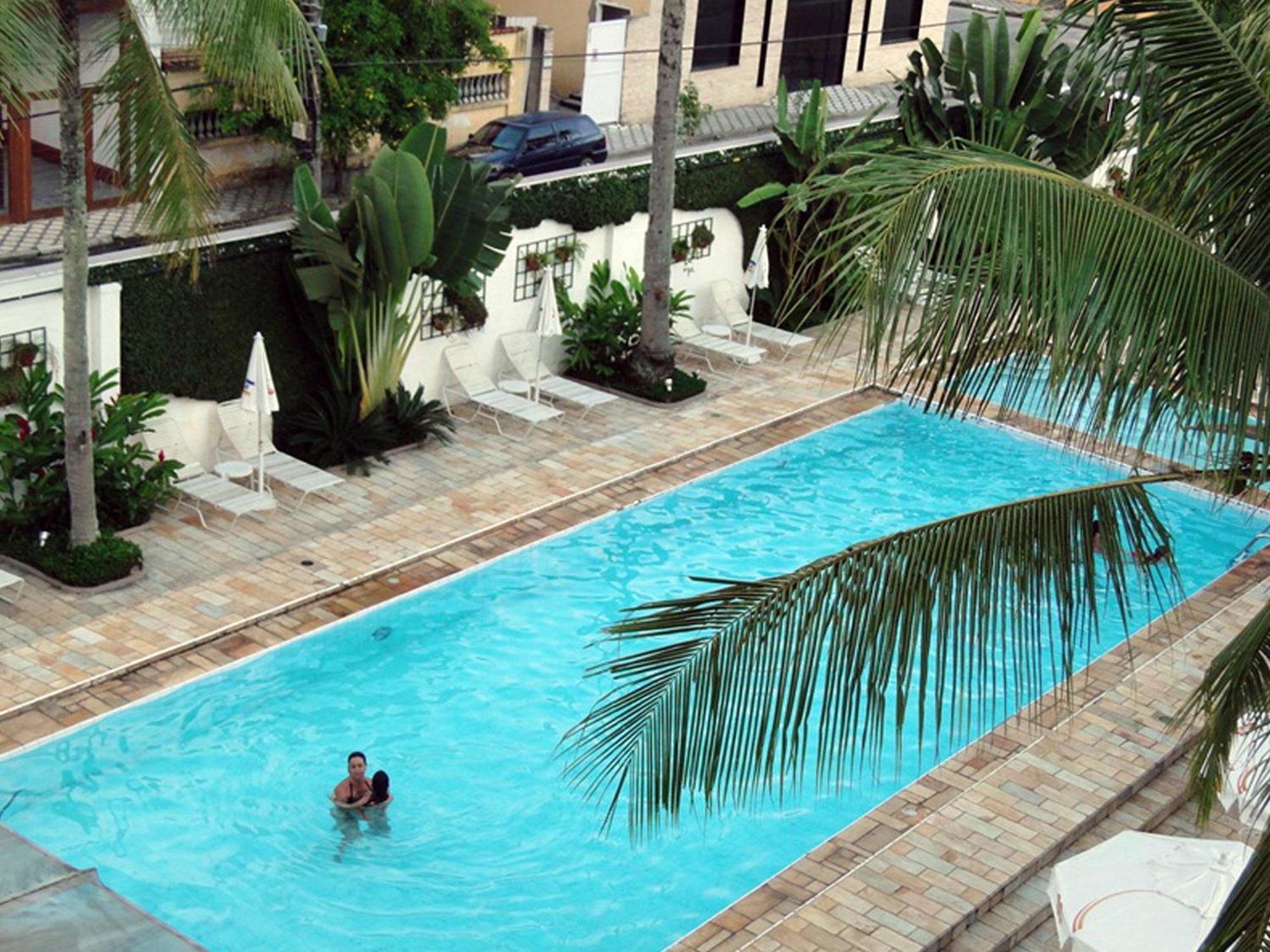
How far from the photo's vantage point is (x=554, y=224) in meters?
21.0

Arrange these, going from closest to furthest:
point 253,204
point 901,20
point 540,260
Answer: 1. point 540,260
2. point 253,204
3. point 901,20

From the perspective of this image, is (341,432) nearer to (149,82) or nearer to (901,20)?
(149,82)

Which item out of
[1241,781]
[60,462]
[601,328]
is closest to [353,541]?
[60,462]

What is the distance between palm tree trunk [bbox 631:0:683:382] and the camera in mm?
20266

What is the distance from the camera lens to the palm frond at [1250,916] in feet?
18.7

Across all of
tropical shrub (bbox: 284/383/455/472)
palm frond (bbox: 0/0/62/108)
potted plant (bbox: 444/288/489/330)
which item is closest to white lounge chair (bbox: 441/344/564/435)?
potted plant (bbox: 444/288/489/330)

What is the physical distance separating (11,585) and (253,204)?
492 inches

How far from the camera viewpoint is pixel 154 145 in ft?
45.4

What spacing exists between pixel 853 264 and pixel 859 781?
879 centimetres

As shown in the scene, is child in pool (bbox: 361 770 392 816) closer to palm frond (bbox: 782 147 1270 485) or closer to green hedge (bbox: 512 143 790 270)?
palm frond (bbox: 782 147 1270 485)

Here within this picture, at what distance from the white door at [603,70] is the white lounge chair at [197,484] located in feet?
57.1

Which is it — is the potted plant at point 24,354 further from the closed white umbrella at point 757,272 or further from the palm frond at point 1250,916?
the palm frond at point 1250,916

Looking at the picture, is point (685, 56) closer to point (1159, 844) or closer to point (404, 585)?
point (404, 585)

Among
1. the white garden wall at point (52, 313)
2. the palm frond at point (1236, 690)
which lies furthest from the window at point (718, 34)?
the palm frond at point (1236, 690)
